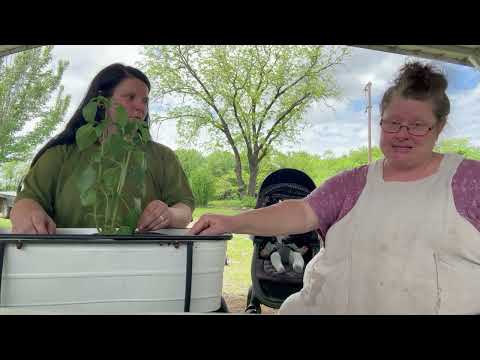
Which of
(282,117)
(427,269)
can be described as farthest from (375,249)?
(282,117)

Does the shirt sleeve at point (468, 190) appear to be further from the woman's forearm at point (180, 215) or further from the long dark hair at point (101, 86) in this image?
the long dark hair at point (101, 86)

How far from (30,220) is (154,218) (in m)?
0.23

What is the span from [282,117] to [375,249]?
4.50 metres

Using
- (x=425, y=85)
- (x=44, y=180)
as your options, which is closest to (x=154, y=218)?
(x=44, y=180)

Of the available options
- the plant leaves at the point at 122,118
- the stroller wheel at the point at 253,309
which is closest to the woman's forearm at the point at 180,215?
the plant leaves at the point at 122,118

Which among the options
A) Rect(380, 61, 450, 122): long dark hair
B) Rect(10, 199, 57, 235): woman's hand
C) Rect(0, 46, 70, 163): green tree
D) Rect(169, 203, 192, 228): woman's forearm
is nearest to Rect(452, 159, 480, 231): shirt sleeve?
Rect(380, 61, 450, 122): long dark hair

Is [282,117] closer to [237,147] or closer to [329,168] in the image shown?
[237,147]

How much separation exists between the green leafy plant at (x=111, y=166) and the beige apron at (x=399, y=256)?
0.41 meters

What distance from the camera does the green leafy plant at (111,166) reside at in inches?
34.0

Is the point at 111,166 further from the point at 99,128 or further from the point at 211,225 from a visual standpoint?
the point at 211,225

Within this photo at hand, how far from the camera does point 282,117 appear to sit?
5.37m

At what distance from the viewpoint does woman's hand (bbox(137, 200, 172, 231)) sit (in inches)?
37.1

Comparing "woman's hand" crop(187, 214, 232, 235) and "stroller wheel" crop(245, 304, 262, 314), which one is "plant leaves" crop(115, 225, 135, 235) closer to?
"woman's hand" crop(187, 214, 232, 235)

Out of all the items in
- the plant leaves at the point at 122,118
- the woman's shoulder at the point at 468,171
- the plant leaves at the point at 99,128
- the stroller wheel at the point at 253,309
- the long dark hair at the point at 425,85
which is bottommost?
the stroller wheel at the point at 253,309
